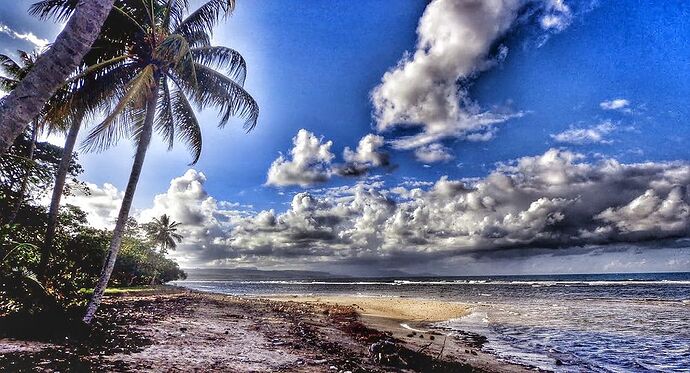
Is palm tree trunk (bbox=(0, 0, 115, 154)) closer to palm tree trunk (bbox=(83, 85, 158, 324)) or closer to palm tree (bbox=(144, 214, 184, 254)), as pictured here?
palm tree trunk (bbox=(83, 85, 158, 324))

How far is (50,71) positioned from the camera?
13.5 ft

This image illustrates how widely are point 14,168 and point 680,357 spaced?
2178 centimetres

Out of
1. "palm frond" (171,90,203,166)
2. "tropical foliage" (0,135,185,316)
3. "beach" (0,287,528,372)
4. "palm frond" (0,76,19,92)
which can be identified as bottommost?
"beach" (0,287,528,372)

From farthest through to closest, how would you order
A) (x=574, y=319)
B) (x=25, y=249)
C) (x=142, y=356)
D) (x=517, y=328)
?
(x=574, y=319), (x=517, y=328), (x=25, y=249), (x=142, y=356)

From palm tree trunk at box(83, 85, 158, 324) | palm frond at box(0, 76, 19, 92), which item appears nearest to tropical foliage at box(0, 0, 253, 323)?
palm tree trunk at box(83, 85, 158, 324)

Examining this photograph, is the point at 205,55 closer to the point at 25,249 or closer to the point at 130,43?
the point at 130,43

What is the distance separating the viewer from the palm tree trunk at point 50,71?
3.85 m

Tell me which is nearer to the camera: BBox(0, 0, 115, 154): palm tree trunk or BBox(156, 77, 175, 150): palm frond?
BBox(0, 0, 115, 154): palm tree trunk

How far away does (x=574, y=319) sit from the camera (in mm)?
20812

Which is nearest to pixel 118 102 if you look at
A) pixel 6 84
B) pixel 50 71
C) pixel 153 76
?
pixel 153 76

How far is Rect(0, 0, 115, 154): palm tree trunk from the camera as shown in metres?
3.85

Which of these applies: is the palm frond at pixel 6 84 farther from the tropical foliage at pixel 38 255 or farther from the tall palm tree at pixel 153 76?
the tall palm tree at pixel 153 76

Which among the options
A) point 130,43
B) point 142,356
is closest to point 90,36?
point 142,356

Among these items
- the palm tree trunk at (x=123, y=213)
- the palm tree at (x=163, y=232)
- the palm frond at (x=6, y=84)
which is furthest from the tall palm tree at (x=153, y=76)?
the palm tree at (x=163, y=232)
